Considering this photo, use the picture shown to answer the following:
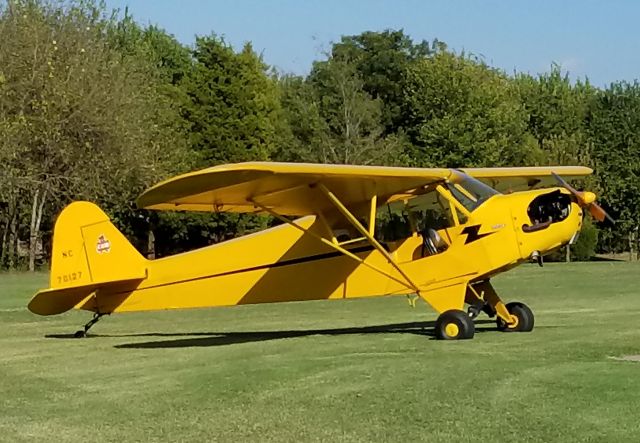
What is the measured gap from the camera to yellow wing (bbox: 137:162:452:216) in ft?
39.6

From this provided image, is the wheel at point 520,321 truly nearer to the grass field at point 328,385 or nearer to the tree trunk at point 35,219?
the grass field at point 328,385

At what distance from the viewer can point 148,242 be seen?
5472 centimetres

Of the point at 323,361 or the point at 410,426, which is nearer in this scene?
the point at 410,426

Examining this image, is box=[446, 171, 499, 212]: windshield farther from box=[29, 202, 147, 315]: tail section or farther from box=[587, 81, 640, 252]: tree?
box=[587, 81, 640, 252]: tree

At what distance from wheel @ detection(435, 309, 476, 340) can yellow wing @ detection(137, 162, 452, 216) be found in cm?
189

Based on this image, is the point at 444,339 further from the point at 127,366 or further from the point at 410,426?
the point at 410,426

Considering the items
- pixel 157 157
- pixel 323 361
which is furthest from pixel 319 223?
pixel 157 157

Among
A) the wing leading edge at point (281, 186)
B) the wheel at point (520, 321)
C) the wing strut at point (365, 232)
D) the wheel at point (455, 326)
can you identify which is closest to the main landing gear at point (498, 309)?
the wheel at point (520, 321)

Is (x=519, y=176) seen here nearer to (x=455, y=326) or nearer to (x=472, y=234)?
(x=472, y=234)

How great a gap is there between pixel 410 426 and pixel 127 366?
514 centimetres

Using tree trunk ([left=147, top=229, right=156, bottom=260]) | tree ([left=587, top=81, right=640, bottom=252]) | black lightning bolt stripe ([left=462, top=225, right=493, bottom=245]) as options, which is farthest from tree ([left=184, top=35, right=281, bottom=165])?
black lightning bolt stripe ([left=462, top=225, right=493, bottom=245])

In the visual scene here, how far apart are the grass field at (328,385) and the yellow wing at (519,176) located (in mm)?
2453

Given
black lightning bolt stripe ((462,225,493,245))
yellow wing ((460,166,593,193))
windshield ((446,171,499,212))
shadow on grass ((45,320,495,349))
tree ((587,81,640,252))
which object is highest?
tree ((587,81,640,252))

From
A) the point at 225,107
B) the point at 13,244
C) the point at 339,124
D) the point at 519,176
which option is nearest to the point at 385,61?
the point at 339,124
